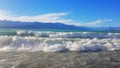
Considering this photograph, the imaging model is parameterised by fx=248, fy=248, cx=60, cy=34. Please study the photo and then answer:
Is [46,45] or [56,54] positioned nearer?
[56,54]

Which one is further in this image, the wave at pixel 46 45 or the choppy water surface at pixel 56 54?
the wave at pixel 46 45

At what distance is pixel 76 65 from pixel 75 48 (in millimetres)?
8389

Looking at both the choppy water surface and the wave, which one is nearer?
the choppy water surface

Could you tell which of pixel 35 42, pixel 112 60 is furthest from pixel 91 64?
pixel 35 42

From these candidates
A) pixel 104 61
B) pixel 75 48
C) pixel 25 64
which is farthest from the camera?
pixel 75 48

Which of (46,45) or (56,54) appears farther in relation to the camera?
(46,45)

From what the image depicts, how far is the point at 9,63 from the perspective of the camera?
51.0 ft

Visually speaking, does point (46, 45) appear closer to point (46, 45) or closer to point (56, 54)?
point (46, 45)

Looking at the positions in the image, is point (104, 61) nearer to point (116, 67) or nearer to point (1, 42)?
point (116, 67)

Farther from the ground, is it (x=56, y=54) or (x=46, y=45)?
(x=46, y=45)

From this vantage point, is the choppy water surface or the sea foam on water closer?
the choppy water surface

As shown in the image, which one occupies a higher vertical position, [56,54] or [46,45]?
[46,45]

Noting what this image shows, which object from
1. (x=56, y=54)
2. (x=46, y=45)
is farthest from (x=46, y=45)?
(x=56, y=54)

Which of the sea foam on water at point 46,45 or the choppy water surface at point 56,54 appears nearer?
the choppy water surface at point 56,54
